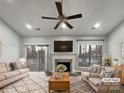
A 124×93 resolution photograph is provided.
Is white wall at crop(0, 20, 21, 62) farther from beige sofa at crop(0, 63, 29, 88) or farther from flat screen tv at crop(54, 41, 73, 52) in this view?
flat screen tv at crop(54, 41, 73, 52)

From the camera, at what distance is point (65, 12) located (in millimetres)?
6922

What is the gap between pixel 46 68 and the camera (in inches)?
398

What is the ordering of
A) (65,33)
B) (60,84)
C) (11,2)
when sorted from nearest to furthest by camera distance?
(60,84) < (11,2) < (65,33)

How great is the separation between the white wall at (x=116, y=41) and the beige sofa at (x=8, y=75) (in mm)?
5143

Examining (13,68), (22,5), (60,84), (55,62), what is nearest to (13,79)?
(13,68)

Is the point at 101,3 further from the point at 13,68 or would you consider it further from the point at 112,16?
the point at 13,68

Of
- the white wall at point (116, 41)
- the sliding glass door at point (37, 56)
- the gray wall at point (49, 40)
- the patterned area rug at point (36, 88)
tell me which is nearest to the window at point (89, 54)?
the gray wall at point (49, 40)

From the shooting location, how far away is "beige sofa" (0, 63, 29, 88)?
226 inches

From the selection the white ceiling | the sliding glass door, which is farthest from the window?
the sliding glass door

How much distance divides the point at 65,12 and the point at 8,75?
3.66 metres

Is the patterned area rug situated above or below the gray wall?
below

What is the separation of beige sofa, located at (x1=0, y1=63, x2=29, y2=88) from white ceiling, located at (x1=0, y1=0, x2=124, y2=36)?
2.40 metres

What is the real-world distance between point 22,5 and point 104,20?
13.5ft

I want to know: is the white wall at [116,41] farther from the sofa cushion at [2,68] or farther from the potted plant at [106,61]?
the sofa cushion at [2,68]
